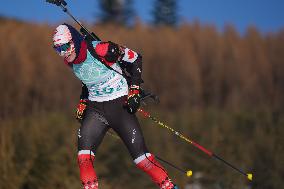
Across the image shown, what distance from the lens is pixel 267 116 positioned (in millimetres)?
13625

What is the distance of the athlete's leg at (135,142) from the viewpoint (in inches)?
264

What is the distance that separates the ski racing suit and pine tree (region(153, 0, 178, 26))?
123 feet

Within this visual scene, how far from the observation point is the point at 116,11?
47188mm

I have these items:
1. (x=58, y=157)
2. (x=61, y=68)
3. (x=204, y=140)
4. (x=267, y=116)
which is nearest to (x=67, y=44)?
(x=58, y=157)

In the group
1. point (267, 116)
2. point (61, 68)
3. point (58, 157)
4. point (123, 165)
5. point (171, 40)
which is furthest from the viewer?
point (171, 40)

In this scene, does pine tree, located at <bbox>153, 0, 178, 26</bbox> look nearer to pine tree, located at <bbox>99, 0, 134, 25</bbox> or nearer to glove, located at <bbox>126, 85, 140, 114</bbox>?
pine tree, located at <bbox>99, 0, 134, 25</bbox>

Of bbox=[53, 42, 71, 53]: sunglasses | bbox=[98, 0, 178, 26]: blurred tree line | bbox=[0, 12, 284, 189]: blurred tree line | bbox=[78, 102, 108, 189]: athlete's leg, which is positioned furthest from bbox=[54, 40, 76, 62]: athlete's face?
bbox=[98, 0, 178, 26]: blurred tree line

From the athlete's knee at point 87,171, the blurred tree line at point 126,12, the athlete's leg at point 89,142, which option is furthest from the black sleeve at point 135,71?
the blurred tree line at point 126,12

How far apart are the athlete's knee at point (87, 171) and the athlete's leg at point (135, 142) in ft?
1.44

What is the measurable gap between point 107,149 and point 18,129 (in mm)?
2027

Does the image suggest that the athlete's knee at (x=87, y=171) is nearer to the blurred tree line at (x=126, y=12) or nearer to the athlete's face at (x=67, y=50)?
the athlete's face at (x=67, y=50)

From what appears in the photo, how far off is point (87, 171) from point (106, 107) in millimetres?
759

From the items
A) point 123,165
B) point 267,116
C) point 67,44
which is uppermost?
point 67,44

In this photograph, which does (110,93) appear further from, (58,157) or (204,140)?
(204,140)
